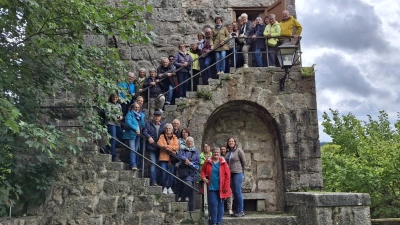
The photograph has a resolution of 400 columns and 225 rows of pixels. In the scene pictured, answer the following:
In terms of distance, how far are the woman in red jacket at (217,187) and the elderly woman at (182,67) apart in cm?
234

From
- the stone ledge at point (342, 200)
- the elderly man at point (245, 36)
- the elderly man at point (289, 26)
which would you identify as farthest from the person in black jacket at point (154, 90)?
the stone ledge at point (342, 200)

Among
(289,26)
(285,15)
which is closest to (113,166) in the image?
(289,26)

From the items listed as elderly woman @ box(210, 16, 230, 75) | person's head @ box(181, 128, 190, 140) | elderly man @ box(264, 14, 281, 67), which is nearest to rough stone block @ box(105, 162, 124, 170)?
person's head @ box(181, 128, 190, 140)

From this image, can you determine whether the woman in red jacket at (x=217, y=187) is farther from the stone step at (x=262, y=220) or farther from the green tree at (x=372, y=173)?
the green tree at (x=372, y=173)

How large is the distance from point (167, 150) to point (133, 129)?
759 millimetres

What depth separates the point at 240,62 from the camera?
9.77 m

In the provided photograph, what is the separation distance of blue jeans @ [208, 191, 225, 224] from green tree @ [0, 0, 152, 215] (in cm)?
233

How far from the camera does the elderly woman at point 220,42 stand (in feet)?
31.0

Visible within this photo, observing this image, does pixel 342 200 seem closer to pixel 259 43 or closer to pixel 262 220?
pixel 262 220

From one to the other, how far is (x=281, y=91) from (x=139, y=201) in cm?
392

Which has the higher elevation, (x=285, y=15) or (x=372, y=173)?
(x=285, y=15)

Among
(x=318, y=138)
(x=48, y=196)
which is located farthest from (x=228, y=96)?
(x=48, y=196)

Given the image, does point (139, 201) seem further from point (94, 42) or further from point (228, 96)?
point (94, 42)

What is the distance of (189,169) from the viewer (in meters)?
8.09
